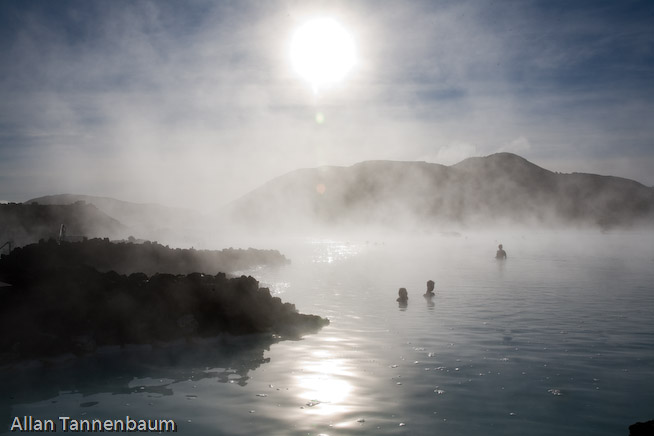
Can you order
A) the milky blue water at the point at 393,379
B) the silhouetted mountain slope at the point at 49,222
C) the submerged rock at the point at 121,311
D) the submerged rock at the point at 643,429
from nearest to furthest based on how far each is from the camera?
the submerged rock at the point at 643,429, the milky blue water at the point at 393,379, the submerged rock at the point at 121,311, the silhouetted mountain slope at the point at 49,222

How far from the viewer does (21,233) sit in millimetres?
63969

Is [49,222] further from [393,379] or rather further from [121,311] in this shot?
[393,379]

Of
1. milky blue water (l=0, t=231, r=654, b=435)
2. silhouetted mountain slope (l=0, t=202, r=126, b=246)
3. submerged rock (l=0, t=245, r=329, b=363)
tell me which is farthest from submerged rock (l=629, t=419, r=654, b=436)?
silhouetted mountain slope (l=0, t=202, r=126, b=246)

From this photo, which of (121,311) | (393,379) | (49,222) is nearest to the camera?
(393,379)

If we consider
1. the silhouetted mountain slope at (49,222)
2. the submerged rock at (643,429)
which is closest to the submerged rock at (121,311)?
the submerged rock at (643,429)

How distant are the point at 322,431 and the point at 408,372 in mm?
5799

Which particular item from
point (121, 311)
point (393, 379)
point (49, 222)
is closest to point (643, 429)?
point (393, 379)

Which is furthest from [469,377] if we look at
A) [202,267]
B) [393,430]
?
[202,267]

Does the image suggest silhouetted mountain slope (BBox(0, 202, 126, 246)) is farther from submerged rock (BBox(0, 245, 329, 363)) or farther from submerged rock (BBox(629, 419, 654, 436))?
submerged rock (BBox(629, 419, 654, 436))

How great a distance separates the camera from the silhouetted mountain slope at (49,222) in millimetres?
63203

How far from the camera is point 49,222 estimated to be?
7112 centimetres

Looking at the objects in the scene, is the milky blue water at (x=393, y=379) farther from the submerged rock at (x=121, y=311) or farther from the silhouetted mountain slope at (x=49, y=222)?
the silhouetted mountain slope at (x=49, y=222)

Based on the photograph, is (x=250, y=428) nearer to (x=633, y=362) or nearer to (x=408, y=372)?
(x=408, y=372)

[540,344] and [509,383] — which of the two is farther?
[540,344]
